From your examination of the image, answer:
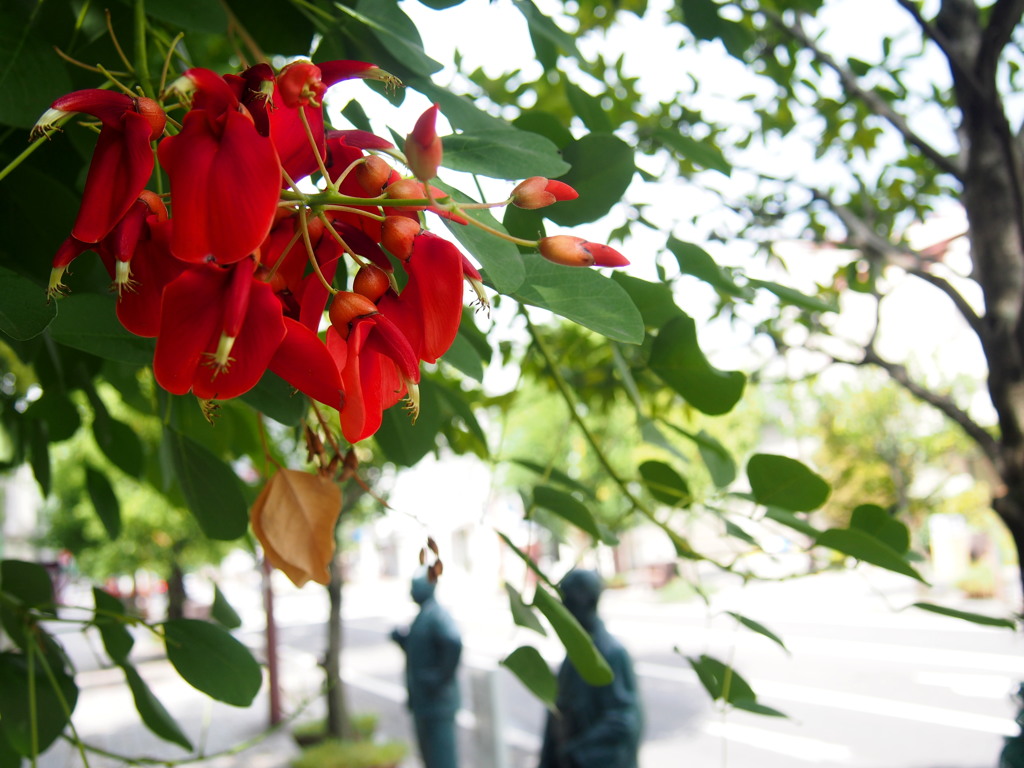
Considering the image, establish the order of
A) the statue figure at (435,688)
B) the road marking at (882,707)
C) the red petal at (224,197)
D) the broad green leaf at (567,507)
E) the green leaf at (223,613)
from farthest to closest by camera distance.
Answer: the road marking at (882,707) → the statue figure at (435,688) → the green leaf at (223,613) → the broad green leaf at (567,507) → the red petal at (224,197)

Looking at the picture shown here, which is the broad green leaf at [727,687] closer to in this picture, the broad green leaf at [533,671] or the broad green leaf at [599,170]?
the broad green leaf at [533,671]

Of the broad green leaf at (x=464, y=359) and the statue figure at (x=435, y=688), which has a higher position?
the broad green leaf at (x=464, y=359)

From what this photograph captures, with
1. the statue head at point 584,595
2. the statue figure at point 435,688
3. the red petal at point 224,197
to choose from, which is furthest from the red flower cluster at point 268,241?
the statue figure at point 435,688

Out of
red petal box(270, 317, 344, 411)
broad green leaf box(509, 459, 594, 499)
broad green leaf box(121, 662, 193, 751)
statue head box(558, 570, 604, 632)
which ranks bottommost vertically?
statue head box(558, 570, 604, 632)

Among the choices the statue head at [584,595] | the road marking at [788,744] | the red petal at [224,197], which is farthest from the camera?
the road marking at [788,744]

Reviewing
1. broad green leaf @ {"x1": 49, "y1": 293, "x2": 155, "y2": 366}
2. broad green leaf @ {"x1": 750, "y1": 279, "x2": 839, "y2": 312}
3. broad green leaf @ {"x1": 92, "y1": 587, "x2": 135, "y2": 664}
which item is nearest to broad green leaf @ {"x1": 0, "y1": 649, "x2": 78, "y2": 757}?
broad green leaf @ {"x1": 92, "y1": 587, "x2": 135, "y2": 664}

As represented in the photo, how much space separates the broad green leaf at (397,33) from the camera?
39 centimetres

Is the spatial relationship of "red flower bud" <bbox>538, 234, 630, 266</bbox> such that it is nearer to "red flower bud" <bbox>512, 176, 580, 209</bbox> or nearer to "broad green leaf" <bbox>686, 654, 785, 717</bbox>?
"red flower bud" <bbox>512, 176, 580, 209</bbox>

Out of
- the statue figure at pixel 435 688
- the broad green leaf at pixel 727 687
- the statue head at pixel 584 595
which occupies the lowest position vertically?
the statue figure at pixel 435 688

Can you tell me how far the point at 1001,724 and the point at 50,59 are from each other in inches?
218

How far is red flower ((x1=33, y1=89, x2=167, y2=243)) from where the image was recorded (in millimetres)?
230

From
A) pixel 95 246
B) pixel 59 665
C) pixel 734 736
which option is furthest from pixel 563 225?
pixel 734 736

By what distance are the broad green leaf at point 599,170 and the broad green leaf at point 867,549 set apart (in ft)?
0.66

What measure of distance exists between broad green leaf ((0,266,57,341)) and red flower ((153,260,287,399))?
0.32ft
